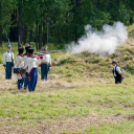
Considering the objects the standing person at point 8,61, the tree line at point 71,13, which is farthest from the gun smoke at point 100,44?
the standing person at point 8,61

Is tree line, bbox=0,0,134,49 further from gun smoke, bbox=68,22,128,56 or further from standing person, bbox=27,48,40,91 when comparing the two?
standing person, bbox=27,48,40,91

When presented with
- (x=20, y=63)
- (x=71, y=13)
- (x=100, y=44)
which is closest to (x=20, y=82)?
(x=20, y=63)

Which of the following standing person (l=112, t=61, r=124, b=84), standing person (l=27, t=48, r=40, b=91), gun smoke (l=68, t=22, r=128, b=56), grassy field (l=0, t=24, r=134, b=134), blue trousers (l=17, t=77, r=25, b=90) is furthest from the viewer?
gun smoke (l=68, t=22, r=128, b=56)

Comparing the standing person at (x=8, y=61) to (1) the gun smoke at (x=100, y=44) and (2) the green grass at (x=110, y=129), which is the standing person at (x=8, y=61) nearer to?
(2) the green grass at (x=110, y=129)

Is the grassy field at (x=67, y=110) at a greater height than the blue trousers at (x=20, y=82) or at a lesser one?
lesser

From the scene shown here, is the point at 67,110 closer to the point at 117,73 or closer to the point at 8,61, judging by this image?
the point at 8,61

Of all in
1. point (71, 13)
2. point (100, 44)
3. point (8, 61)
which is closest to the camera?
point (8, 61)

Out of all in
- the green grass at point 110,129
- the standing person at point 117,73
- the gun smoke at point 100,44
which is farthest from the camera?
the gun smoke at point 100,44

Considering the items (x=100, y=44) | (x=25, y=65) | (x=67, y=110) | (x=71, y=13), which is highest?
(x=71, y=13)

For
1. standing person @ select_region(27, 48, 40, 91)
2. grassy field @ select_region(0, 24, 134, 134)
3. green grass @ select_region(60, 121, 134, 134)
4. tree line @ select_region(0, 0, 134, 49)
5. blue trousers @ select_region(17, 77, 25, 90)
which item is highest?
tree line @ select_region(0, 0, 134, 49)

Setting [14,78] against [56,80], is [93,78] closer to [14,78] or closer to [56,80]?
[56,80]

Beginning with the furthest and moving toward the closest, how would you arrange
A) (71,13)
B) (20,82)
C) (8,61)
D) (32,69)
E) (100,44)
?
(71,13)
(100,44)
(20,82)
(8,61)
(32,69)

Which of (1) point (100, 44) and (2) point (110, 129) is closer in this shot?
(2) point (110, 129)

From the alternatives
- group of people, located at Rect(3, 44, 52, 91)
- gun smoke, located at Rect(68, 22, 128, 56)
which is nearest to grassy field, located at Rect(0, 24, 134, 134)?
group of people, located at Rect(3, 44, 52, 91)
